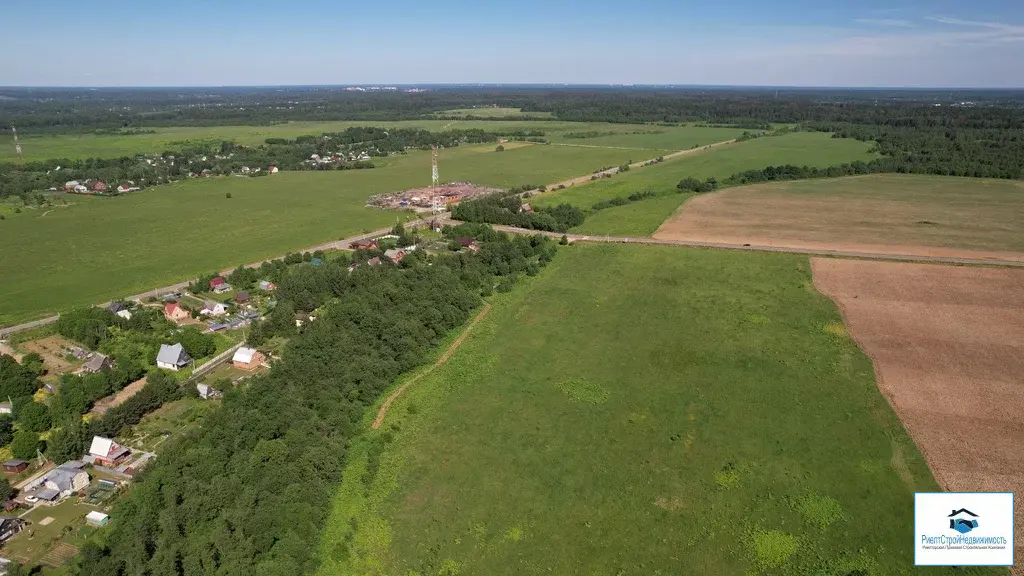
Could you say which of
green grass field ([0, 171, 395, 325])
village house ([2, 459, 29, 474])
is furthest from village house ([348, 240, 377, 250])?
village house ([2, 459, 29, 474])

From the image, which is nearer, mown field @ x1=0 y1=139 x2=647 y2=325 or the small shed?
the small shed

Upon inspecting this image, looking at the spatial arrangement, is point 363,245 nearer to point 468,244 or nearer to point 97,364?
point 468,244

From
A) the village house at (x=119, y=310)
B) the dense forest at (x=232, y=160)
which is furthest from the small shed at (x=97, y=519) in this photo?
the dense forest at (x=232, y=160)

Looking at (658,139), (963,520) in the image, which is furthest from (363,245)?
(658,139)

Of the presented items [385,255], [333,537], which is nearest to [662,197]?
[385,255]

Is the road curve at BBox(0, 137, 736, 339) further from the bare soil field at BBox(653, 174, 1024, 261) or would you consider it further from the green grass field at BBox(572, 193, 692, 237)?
the bare soil field at BBox(653, 174, 1024, 261)

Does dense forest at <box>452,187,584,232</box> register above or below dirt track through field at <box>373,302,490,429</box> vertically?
above

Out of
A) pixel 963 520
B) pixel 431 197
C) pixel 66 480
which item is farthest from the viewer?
pixel 431 197

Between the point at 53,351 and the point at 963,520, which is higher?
the point at 963,520
